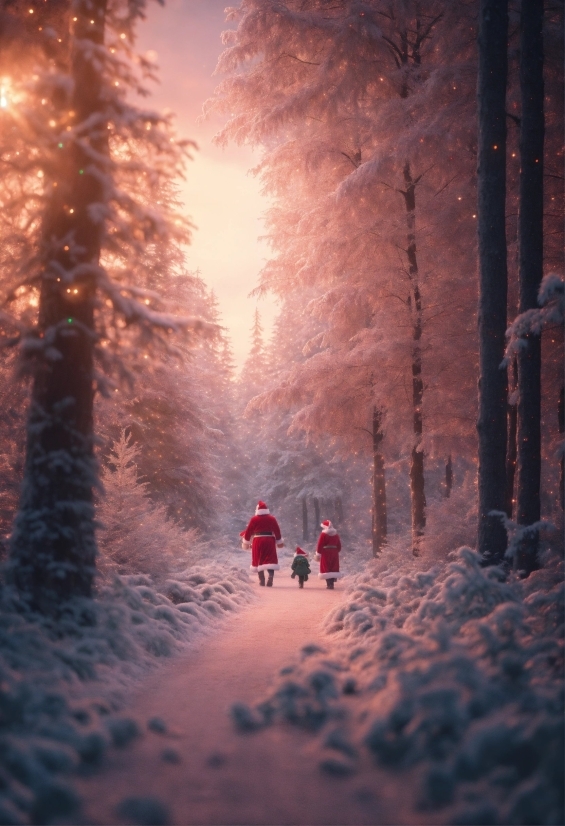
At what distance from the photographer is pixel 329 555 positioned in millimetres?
14188

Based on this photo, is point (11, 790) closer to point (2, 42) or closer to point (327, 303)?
point (2, 42)

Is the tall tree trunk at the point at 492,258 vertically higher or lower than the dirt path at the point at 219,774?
higher

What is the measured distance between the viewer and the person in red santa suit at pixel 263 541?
14539 millimetres

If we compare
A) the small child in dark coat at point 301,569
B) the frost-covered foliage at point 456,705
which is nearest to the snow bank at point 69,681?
the frost-covered foliage at point 456,705

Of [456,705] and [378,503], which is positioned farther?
[378,503]

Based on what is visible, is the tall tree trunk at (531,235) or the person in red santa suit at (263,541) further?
the person in red santa suit at (263,541)

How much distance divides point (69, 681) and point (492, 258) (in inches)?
320

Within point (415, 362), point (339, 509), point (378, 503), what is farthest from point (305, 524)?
point (415, 362)

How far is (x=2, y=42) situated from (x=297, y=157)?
7.23 m

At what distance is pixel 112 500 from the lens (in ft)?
31.2

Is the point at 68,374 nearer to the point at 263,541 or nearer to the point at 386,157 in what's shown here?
the point at 386,157

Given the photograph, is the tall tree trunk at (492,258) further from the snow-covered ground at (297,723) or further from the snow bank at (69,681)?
the snow bank at (69,681)

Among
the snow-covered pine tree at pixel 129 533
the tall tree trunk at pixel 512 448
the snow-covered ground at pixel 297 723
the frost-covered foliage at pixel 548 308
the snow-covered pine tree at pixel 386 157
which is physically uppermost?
the snow-covered pine tree at pixel 386 157

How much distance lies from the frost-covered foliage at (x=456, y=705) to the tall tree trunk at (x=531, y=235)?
2617mm
